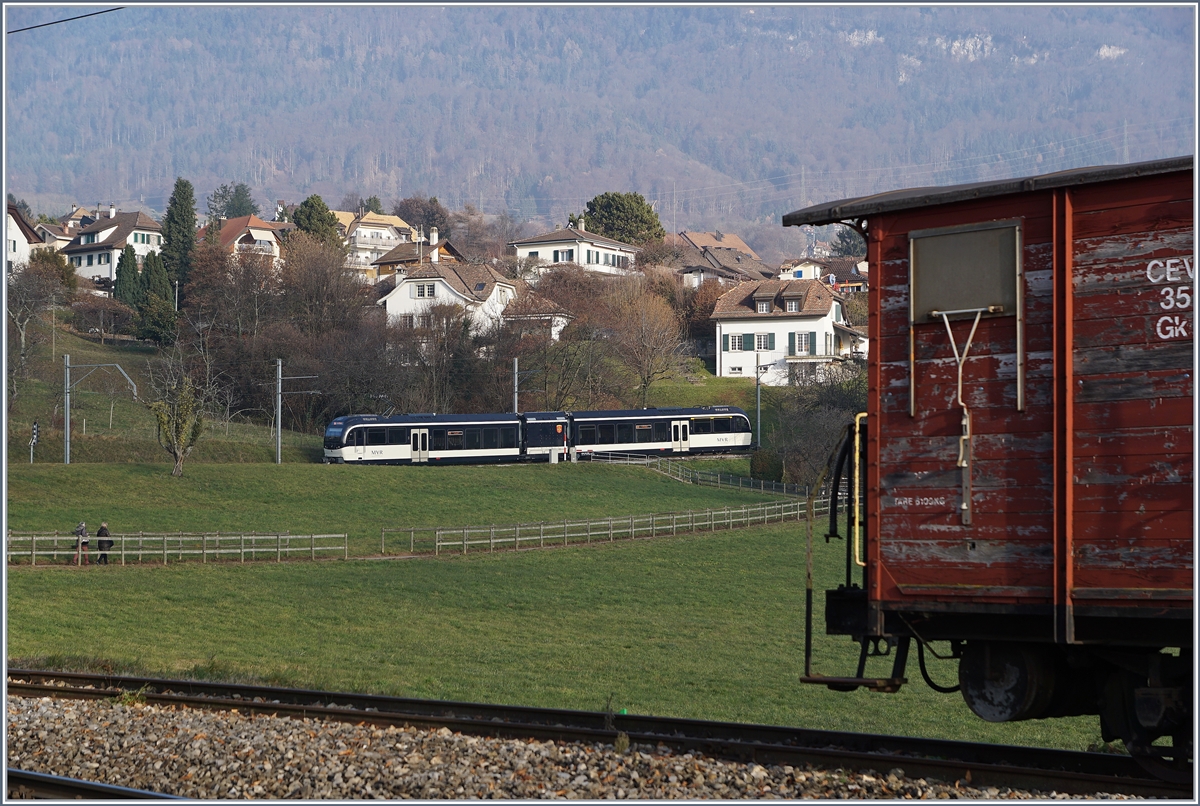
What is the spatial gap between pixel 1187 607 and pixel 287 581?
88.4ft

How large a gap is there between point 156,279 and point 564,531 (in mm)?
79472

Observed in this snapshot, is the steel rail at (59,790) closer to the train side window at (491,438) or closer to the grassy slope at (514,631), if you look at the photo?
the grassy slope at (514,631)

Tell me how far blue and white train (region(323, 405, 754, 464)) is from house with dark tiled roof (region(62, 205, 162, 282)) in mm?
81352

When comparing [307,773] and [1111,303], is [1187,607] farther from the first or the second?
[307,773]

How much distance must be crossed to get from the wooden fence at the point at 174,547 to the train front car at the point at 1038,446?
28327 millimetres

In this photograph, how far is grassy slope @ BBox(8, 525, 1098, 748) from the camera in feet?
52.4

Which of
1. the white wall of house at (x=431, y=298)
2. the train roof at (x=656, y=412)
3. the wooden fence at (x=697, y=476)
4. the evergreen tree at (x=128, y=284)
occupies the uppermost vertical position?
the evergreen tree at (x=128, y=284)

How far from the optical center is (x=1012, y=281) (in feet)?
26.5

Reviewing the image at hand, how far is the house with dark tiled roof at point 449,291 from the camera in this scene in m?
94.4

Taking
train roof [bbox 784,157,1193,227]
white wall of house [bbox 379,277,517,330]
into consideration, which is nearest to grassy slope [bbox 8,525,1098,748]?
train roof [bbox 784,157,1193,227]

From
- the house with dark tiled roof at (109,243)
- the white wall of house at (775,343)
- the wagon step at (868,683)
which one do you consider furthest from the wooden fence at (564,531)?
the house with dark tiled roof at (109,243)

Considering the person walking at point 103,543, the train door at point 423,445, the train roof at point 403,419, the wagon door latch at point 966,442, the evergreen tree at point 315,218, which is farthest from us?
the evergreen tree at point 315,218

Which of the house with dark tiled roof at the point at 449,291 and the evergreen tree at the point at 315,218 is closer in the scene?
the house with dark tiled roof at the point at 449,291

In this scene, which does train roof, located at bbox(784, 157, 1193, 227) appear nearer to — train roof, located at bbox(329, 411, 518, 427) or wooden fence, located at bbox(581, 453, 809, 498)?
wooden fence, located at bbox(581, 453, 809, 498)
